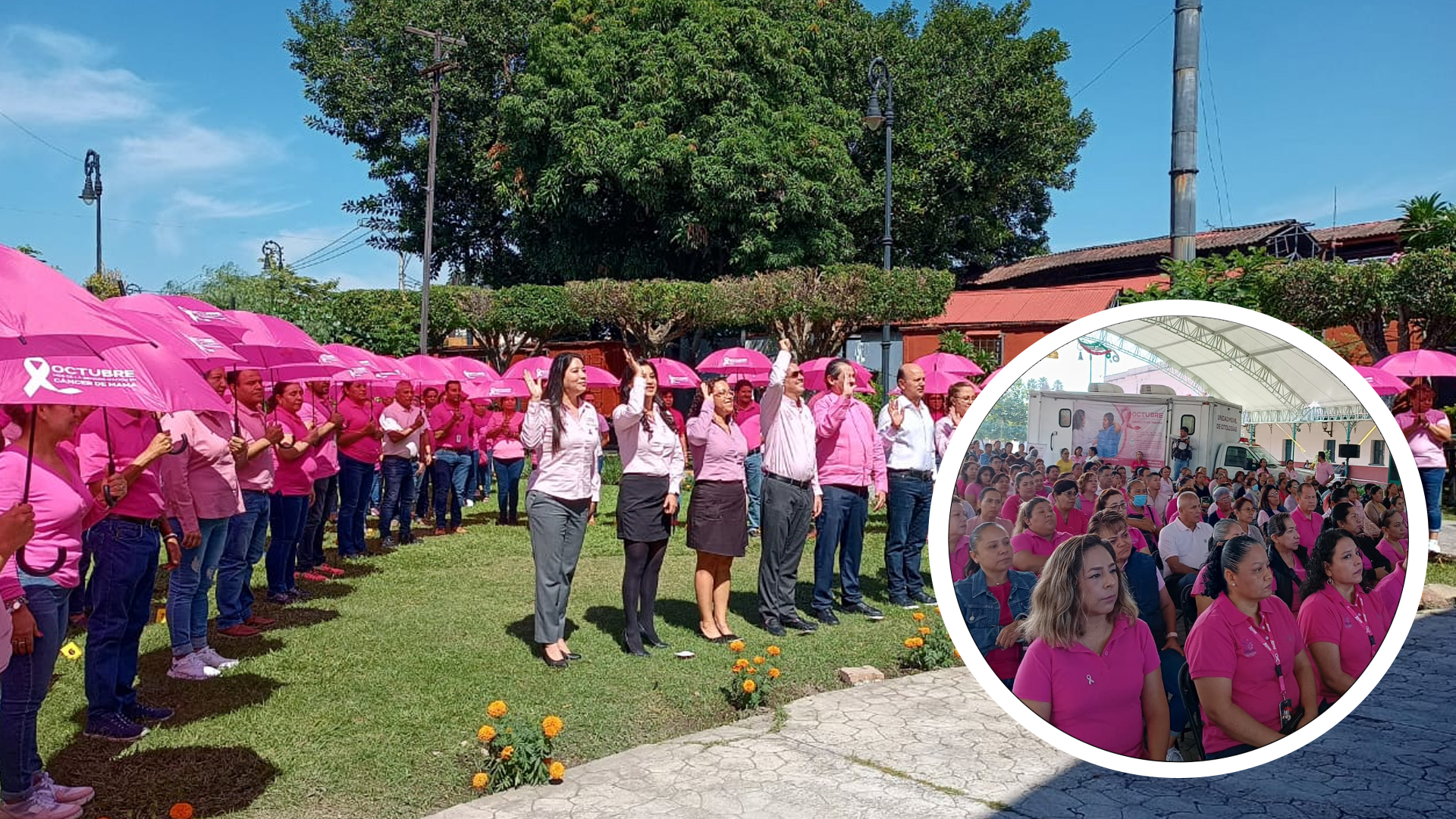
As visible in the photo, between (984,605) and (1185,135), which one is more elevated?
(1185,135)

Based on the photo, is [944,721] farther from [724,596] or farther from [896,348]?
[896,348]

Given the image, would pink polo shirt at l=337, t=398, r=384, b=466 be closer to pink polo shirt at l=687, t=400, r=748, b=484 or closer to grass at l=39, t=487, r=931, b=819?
grass at l=39, t=487, r=931, b=819

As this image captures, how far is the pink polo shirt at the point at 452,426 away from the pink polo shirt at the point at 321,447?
119 inches

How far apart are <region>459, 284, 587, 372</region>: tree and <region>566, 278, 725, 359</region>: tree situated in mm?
764

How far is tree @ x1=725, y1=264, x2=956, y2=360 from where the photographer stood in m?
23.7

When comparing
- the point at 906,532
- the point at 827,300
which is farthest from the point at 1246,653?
the point at 827,300

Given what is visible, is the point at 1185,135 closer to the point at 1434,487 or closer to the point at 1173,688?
the point at 1434,487

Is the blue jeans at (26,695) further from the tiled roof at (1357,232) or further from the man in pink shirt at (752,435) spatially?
the tiled roof at (1357,232)

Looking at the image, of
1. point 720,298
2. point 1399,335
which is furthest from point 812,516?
point 720,298

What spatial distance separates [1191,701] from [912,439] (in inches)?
244

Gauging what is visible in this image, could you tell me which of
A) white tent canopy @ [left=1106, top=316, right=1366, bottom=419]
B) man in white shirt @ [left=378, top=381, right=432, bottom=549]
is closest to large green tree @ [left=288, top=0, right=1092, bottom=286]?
man in white shirt @ [left=378, top=381, right=432, bottom=549]

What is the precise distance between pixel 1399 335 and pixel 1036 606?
17946 mm

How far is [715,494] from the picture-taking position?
6742mm

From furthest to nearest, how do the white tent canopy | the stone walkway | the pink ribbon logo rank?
1. the stone walkway
2. the pink ribbon logo
3. the white tent canopy
